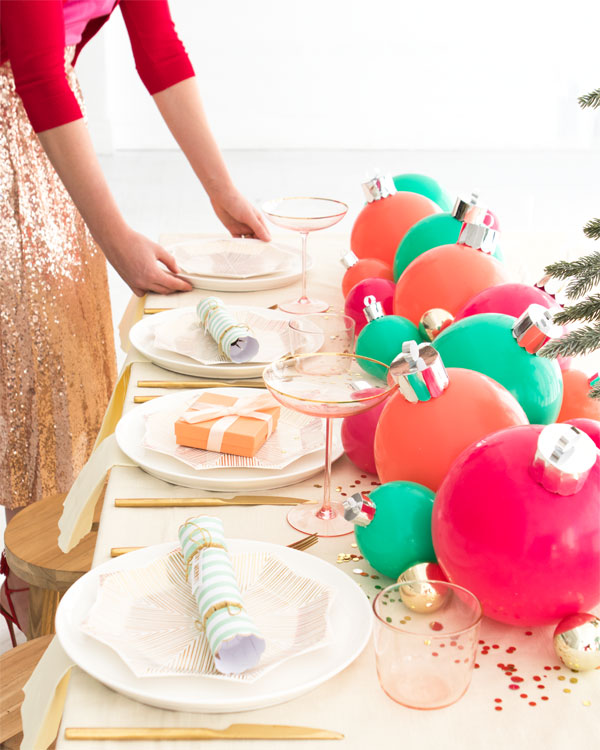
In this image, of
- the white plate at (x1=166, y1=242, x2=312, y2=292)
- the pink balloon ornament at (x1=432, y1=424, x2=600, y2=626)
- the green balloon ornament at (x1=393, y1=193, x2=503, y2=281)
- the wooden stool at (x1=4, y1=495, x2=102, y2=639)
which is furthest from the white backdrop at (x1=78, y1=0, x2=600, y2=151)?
the pink balloon ornament at (x1=432, y1=424, x2=600, y2=626)

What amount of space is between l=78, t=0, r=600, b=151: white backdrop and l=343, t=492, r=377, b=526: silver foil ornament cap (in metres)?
6.42

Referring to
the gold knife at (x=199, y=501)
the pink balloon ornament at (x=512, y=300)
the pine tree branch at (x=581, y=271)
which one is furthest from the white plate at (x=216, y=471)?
the pine tree branch at (x=581, y=271)

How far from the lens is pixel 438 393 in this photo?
82cm

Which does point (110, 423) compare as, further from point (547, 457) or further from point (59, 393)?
point (547, 457)

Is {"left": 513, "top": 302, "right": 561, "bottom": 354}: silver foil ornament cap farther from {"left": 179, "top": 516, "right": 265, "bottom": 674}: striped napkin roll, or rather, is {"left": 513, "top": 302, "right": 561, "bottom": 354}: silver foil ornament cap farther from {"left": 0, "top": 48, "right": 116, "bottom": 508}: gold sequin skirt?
{"left": 0, "top": 48, "right": 116, "bottom": 508}: gold sequin skirt

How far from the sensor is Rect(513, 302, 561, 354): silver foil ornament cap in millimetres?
869

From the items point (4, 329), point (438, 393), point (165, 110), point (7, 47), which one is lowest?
point (4, 329)

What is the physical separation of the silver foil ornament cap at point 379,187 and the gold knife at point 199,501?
669 millimetres

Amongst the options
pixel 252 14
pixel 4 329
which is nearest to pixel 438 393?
pixel 4 329

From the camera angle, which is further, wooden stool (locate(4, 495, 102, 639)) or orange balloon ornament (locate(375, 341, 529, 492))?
wooden stool (locate(4, 495, 102, 639))

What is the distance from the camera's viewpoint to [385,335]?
1132 millimetres

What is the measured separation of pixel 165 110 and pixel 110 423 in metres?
0.83

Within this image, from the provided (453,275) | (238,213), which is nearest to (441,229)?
(453,275)

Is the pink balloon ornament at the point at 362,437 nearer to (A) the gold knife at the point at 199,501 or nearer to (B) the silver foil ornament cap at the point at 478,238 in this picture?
(A) the gold knife at the point at 199,501
